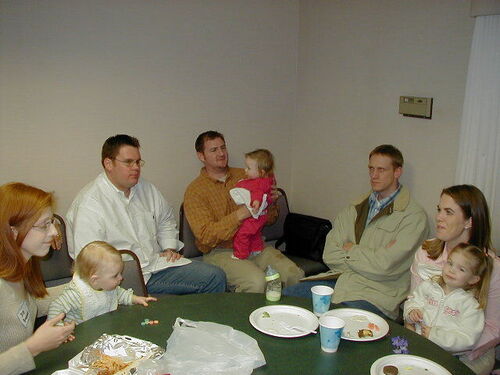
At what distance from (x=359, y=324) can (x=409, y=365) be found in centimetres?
32

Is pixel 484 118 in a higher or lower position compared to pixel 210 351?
higher

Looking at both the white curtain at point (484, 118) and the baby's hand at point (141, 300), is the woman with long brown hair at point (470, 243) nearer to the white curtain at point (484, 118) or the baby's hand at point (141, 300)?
the white curtain at point (484, 118)

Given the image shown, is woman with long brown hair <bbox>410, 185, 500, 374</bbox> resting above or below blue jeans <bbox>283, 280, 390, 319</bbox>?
above

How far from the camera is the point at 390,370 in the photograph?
183 cm

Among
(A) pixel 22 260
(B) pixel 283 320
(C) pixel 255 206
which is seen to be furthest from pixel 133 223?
(B) pixel 283 320

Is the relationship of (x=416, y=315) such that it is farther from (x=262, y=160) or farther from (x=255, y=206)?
(x=262, y=160)

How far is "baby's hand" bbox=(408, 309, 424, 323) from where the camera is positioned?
242 centimetres

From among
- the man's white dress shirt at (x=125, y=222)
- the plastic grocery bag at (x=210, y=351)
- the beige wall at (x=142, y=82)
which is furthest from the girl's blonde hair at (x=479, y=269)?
the beige wall at (x=142, y=82)

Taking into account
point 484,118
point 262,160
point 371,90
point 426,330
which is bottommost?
point 426,330

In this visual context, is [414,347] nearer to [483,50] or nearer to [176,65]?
[483,50]

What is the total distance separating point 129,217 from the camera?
3285mm

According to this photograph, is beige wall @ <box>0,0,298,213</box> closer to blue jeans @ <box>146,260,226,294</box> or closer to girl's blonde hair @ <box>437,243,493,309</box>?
blue jeans @ <box>146,260,226,294</box>

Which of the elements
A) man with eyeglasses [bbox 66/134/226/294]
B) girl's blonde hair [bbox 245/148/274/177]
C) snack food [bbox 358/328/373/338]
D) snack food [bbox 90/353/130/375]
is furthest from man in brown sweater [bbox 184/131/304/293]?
snack food [bbox 90/353/130/375]

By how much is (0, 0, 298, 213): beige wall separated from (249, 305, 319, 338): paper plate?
2096mm
